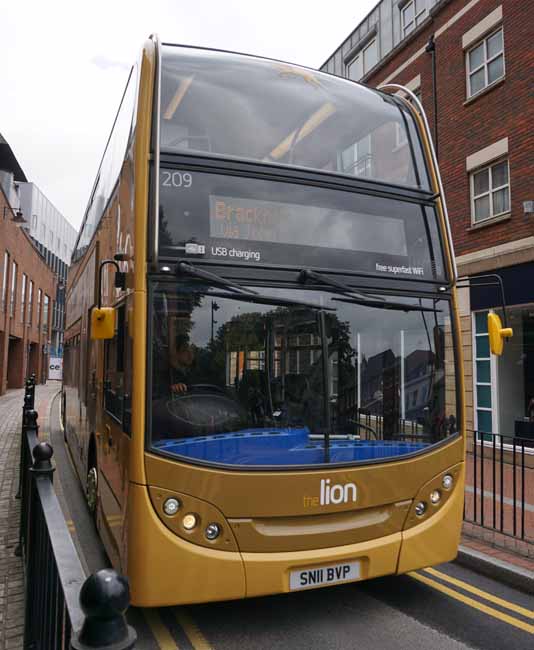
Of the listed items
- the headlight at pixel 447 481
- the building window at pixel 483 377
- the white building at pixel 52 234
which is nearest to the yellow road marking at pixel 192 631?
the headlight at pixel 447 481

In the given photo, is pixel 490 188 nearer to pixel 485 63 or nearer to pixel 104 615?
pixel 485 63

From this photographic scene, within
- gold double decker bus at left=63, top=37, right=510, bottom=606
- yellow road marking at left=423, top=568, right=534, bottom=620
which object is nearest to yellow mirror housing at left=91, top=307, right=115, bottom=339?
gold double decker bus at left=63, top=37, right=510, bottom=606

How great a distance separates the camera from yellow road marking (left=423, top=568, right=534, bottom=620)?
4.45 meters

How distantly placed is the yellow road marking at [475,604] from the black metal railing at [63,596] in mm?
3347

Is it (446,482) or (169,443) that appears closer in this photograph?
(169,443)

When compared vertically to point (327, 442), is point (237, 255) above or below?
above

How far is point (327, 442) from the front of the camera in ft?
13.3

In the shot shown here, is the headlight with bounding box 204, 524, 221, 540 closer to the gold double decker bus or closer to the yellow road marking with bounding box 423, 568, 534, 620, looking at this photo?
the gold double decker bus

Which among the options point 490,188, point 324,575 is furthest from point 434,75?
point 324,575

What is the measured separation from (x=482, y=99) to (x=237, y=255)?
37.1 ft

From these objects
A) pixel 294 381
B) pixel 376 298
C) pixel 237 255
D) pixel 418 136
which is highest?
pixel 418 136

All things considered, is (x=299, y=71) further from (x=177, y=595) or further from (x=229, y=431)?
(x=177, y=595)

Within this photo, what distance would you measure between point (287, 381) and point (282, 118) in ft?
7.26

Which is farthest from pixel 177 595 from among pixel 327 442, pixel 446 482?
pixel 446 482
